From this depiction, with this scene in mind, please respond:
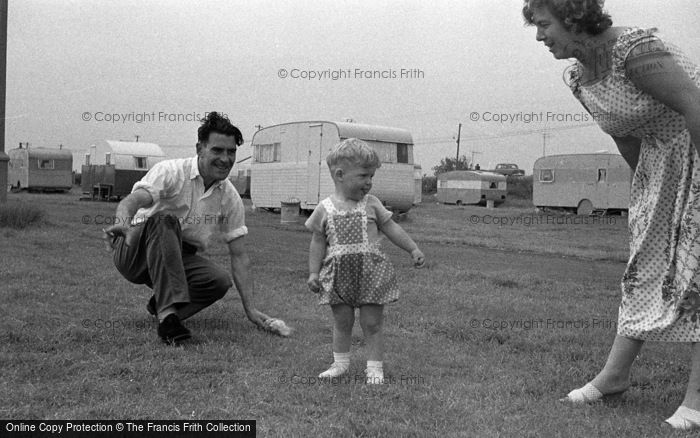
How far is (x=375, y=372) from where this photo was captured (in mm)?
3432

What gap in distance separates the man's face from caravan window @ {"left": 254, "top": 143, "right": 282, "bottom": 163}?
16.6 meters

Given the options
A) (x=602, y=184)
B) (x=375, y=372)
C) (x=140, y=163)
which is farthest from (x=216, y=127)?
(x=140, y=163)

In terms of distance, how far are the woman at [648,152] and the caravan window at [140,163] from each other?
25.5 m

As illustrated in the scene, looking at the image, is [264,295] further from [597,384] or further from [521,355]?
[597,384]

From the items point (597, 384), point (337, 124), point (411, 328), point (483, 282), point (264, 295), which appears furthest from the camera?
point (337, 124)

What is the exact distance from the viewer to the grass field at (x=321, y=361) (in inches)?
110

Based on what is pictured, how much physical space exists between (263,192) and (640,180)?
1909 cm

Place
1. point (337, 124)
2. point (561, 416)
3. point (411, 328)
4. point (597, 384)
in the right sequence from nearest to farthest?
point (561, 416)
point (597, 384)
point (411, 328)
point (337, 124)

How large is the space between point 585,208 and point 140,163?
598 inches

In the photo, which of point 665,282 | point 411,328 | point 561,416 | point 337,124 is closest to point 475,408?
point 561,416

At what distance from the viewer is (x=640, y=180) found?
3.09 metres

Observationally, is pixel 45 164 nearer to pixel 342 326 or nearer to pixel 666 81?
pixel 342 326
